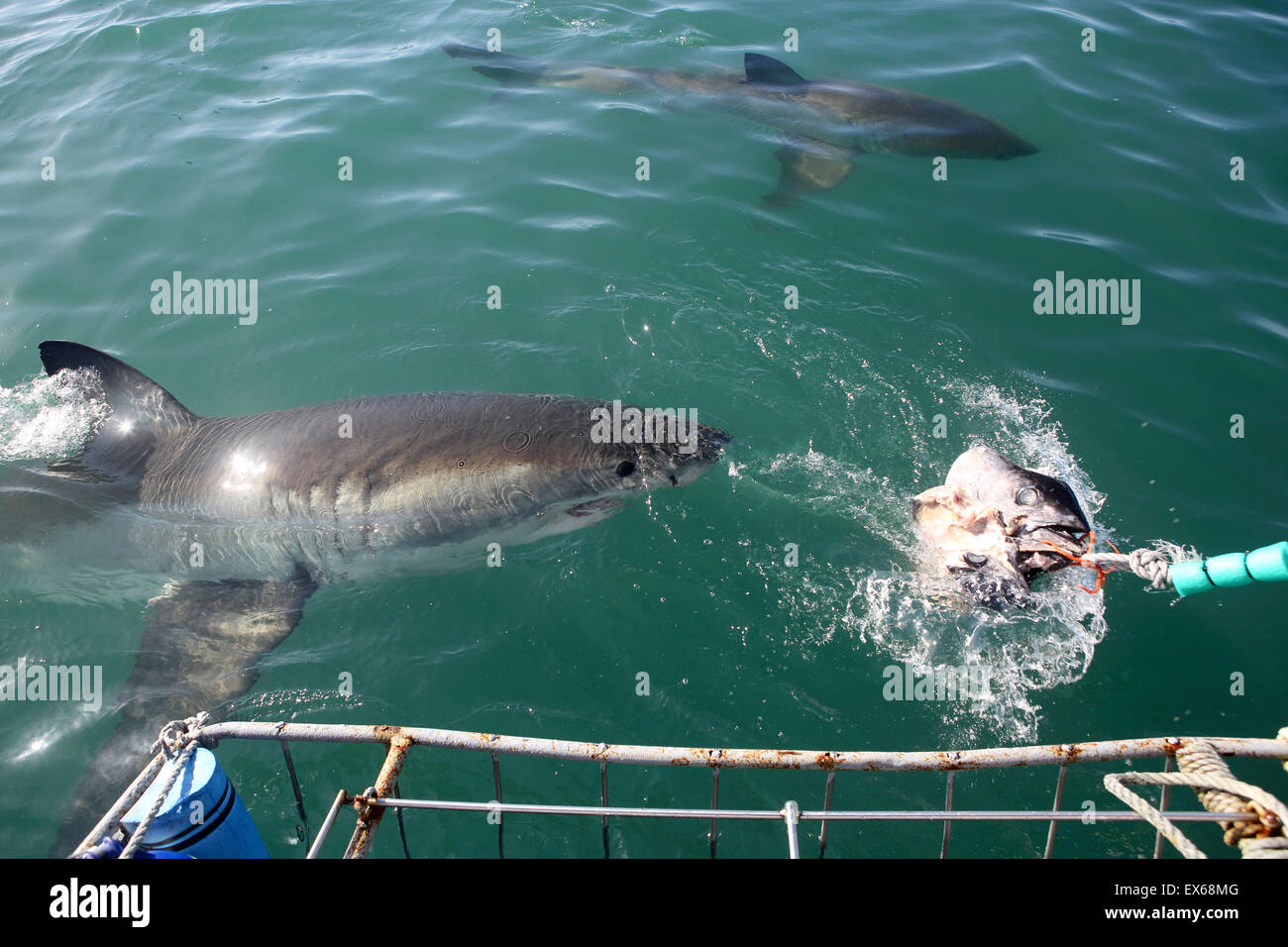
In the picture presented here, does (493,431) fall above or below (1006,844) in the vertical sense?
above

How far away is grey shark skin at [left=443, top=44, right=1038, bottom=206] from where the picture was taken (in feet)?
31.9

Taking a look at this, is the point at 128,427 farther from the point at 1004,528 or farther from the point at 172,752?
the point at 1004,528

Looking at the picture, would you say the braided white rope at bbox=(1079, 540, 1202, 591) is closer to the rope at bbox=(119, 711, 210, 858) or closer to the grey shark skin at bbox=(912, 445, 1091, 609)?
the grey shark skin at bbox=(912, 445, 1091, 609)

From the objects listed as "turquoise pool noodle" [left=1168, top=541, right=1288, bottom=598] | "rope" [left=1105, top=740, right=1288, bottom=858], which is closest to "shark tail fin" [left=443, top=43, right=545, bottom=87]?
"turquoise pool noodle" [left=1168, top=541, right=1288, bottom=598]

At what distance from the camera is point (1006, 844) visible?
156 inches

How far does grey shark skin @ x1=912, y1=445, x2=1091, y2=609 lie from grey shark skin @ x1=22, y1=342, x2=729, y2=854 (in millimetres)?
1629

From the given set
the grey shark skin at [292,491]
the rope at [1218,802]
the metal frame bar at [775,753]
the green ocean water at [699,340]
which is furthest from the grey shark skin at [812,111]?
the rope at [1218,802]

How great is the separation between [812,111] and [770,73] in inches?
36.0

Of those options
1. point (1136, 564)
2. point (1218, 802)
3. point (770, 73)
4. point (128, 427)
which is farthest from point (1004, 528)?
point (770, 73)

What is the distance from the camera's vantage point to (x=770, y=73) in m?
10.9
